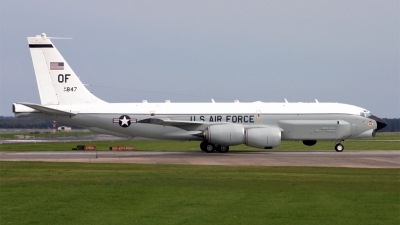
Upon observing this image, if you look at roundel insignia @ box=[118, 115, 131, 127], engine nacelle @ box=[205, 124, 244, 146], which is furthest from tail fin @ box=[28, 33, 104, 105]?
engine nacelle @ box=[205, 124, 244, 146]

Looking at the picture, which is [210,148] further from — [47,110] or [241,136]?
[47,110]

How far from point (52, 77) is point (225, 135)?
47.9 feet

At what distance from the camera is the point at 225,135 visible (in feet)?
139

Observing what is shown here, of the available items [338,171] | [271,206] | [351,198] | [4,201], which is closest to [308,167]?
[338,171]

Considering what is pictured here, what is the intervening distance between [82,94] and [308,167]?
22302 mm

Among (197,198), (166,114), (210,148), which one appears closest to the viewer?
(197,198)

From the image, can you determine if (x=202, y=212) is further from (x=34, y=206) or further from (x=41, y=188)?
(x=41, y=188)

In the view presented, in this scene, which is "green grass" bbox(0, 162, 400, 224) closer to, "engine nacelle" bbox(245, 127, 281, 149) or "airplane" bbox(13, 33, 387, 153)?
"engine nacelle" bbox(245, 127, 281, 149)

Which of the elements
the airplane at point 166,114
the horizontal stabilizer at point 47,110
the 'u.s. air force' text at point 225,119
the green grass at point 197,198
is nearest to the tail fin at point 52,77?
the airplane at point 166,114

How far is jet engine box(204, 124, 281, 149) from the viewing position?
42.2 meters

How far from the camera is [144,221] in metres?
13.5

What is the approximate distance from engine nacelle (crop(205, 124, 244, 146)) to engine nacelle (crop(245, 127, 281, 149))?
0.60m

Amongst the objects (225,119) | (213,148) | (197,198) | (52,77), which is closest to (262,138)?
(225,119)

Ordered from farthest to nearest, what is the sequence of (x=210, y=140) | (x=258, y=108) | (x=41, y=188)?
(x=258, y=108) → (x=210, y=140) → (x=41, y=188)
